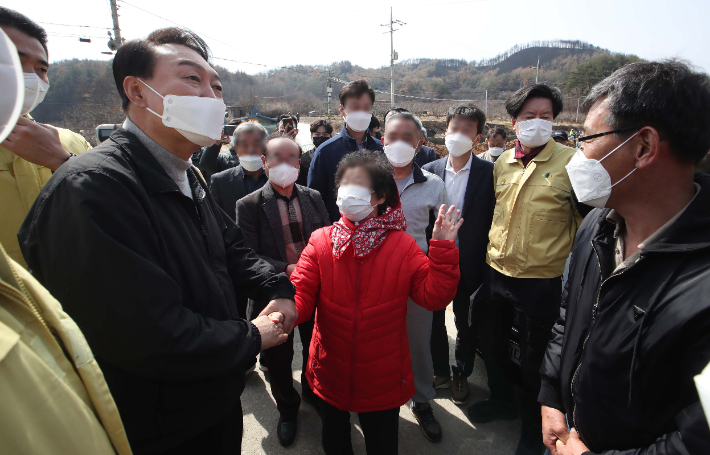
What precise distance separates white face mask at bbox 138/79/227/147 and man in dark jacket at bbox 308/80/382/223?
1698 millimetres

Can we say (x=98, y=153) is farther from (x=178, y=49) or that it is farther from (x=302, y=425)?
(x=302, y=425)

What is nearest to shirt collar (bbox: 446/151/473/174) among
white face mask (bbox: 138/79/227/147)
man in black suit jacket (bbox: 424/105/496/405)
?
man in black suit jacket (bbox: 424/105/496/405)

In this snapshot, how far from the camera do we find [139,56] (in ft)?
4.68

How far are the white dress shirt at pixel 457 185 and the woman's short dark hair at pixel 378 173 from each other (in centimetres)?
96

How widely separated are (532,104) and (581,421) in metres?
2.23

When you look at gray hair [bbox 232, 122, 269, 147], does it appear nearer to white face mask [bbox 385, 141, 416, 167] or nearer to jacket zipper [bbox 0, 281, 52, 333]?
white face mask [bbox 385, 141, 416, 167]

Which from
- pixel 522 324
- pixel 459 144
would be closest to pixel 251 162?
pixel 459 144

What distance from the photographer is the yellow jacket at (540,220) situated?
2.39m

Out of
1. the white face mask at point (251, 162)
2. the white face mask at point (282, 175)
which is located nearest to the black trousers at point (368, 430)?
the white face mask at point (282, 175)

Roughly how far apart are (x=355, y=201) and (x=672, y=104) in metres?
1.36

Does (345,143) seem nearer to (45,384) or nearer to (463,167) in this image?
(463,167)

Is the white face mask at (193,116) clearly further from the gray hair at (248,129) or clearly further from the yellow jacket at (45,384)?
the gray hair at (248,129)

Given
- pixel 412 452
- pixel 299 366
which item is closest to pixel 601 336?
pixel 412 452

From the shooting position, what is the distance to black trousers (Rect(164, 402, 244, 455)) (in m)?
1.41
